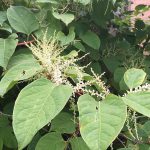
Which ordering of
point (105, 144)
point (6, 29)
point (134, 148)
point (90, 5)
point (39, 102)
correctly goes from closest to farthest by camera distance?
1. point (105, 144)
2. point (39, 102)
3. point (134, 148)
4. point (6, 29)
5. point (90, 5)

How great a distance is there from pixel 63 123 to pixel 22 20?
36 cm

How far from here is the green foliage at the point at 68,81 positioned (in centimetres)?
76

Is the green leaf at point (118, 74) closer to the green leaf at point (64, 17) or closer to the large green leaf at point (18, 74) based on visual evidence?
the green leaf at point (64, 17)

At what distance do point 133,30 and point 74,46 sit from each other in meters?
0.70

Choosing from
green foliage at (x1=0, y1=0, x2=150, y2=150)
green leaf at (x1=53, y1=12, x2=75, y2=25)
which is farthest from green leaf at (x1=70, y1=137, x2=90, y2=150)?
green leaf at (x1=53, y1=12, x2=75, y2=25)

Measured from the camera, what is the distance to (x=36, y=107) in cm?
78

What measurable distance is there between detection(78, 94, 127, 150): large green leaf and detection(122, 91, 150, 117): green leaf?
0.08 ft

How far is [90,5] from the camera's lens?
143 cm

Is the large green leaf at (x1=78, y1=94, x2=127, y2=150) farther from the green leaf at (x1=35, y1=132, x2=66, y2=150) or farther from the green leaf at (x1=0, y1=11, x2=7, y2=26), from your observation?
the green leaf at (x1=0, y1=11, x2=7, y2=26)

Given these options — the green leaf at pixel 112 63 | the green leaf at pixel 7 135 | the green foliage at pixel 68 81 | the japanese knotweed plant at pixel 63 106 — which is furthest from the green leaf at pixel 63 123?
the green leaf at pixel 112 63

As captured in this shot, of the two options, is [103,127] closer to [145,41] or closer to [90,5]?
[90,5]

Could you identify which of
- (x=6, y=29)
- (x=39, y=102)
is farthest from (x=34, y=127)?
(x=6, y=29)

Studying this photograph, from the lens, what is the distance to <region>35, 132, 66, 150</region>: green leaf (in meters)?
0.93

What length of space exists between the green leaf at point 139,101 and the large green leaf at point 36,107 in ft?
0.38
